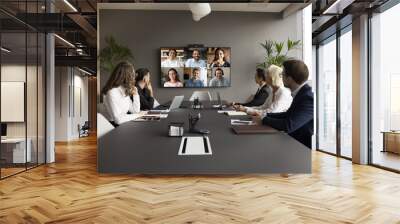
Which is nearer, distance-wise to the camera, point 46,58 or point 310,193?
point 310,193

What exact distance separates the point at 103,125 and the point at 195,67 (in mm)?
1154

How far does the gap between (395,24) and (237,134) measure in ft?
10.9

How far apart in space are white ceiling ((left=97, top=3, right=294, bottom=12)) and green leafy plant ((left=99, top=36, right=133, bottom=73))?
1.16 feet

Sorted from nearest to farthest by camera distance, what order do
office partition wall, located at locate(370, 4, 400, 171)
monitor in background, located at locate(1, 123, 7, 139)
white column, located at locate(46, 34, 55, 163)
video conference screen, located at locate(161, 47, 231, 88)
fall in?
1. video conference screen, located at locate(161, 47, 231, 88)
2. monitor in background, located at locate(1, 123, 7, 139)
3. office partition wall, located at locate(370, 4, 400, 171)
4. white column, located at locate(46, 34, 55, 163)

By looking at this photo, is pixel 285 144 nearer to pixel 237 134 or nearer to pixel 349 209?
pixel 237 134

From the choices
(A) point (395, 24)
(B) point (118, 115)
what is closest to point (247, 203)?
(B) point (118, 115)

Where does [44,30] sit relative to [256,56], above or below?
above

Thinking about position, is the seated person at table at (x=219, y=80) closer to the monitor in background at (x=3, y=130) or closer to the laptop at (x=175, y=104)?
the laptop at (x=175, y=104)

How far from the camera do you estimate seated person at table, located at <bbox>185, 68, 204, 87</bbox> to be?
4172 millimetres

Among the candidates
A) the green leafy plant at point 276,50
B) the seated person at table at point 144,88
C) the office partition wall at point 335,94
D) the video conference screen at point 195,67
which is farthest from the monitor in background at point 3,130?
the office partition wall at point 335,94

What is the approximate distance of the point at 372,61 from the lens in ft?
20.7

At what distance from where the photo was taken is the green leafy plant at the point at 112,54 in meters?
4.17

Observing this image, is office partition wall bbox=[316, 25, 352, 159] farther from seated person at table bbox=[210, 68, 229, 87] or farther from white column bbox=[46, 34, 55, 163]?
white column bbox=[46, 34, 55, 163]

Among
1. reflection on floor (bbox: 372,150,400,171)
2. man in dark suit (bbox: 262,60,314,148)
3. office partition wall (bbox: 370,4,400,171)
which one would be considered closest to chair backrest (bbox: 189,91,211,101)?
man in dark suit (bbox: 262,60,314,148)
